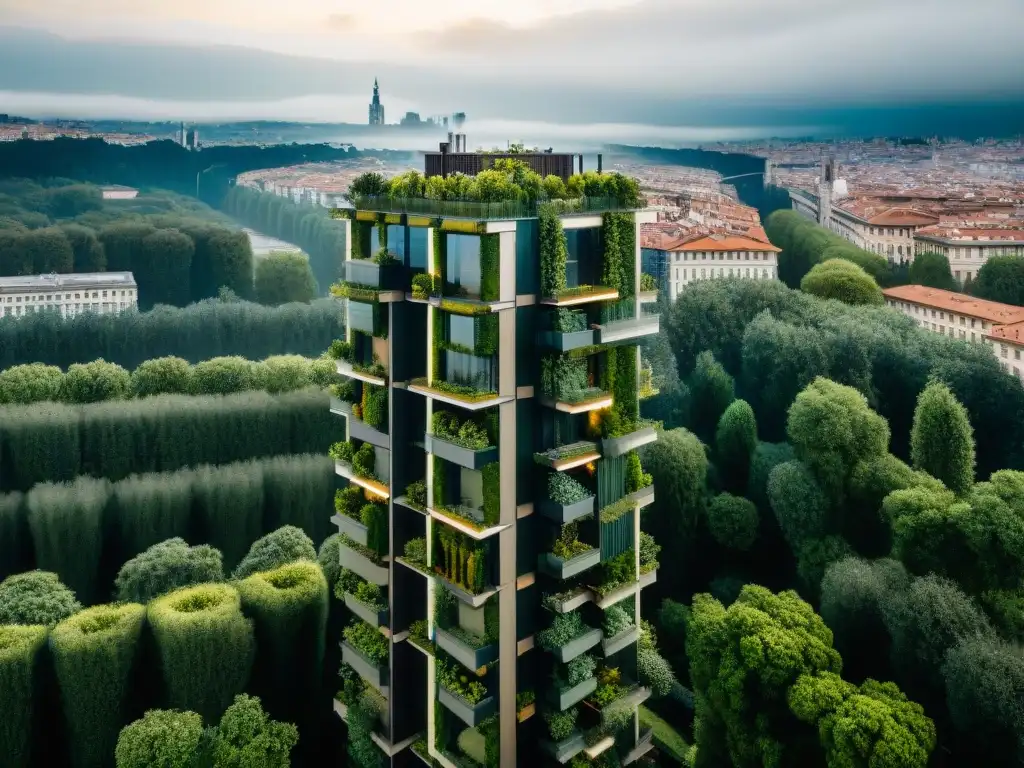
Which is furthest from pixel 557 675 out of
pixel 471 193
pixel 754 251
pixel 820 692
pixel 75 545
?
pixel 754 251

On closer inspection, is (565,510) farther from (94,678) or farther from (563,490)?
(94,678)

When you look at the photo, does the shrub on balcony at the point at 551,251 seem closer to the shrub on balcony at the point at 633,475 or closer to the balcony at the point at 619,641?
the shrub on balcony at the point at 633,475

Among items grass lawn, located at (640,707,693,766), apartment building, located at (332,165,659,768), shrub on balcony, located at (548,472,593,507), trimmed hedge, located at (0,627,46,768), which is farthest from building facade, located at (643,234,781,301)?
trimmed hedge, located at (0,627,46,768)

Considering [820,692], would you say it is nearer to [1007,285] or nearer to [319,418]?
[319,418]

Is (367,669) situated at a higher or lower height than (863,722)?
higher

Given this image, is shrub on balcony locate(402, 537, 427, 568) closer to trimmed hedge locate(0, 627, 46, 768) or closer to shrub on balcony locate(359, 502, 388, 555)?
shrub on balcony locate(359, 502, 388, 555)

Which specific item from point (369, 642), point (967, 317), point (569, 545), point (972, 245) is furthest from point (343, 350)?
point (972, 245)
